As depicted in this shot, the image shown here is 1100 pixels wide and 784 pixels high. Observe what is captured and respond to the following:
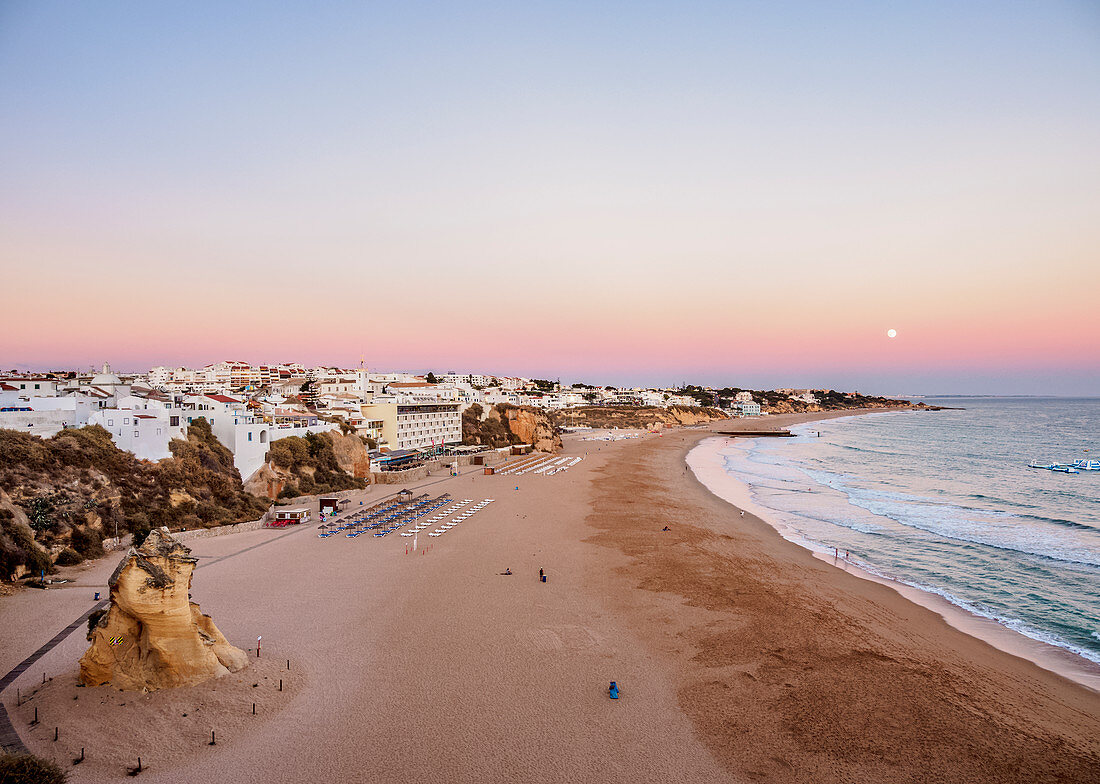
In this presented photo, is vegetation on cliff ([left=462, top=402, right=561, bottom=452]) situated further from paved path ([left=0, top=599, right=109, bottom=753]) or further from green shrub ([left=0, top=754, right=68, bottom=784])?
green shrub ([left=0, top=754, right=68, bottom=784])

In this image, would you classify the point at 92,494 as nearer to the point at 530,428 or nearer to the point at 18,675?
the point at 18,675

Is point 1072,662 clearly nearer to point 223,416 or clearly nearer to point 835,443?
point 223,416

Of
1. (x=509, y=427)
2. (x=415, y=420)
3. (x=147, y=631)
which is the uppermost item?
(x=415, y=420)

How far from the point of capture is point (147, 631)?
40.6ft

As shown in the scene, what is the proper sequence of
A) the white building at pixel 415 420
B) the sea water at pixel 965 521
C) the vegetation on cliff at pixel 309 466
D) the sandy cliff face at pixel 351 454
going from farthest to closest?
the white building at pixel 415 420 < the sandy cliff face at pixel 351 454 < the vegetation on cliff at pixel 309 466 < the sea water at pixel 965 521

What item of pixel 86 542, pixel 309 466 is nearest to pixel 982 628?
pixel 86 542

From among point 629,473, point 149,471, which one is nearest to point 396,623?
point 149,471

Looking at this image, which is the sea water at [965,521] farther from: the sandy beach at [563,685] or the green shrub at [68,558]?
the green shrub at [68,558]

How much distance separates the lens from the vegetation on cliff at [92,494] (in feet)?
67.2

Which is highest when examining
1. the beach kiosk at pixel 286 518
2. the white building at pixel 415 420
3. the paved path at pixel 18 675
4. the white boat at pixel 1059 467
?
the white building at pixel 415 420

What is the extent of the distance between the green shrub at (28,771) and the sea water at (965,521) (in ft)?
82.7

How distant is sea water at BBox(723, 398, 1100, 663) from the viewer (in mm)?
19969

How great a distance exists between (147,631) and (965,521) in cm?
3870

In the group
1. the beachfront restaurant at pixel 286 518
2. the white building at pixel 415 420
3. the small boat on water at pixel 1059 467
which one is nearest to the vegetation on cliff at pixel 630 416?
the white building at pixel 415 420
